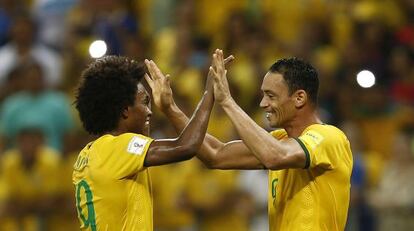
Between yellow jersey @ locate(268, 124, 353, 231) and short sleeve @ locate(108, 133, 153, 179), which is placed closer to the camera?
short sleeve @ locate(108, 133, 153, 179)

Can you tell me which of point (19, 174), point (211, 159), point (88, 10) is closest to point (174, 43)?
point (88, 10)

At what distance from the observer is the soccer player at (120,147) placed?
23.4 ft

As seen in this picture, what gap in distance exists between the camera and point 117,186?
23.4 ft

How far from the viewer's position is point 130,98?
7293 millimetres

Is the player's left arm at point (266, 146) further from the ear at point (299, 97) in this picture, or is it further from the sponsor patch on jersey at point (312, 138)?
the ear at point (299, 97)

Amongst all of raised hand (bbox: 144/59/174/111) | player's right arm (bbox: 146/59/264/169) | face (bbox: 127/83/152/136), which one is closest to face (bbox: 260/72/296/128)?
player's right arm (bbox: 146/59/264/169)

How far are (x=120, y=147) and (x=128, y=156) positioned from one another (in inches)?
3.3

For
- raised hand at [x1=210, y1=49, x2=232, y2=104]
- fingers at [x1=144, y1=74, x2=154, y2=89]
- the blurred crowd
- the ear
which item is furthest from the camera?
the blurred crowd

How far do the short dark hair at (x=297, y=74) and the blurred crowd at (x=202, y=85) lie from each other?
13.5 ft

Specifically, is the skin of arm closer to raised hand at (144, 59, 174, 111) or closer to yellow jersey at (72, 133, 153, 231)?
yellow jersey at (72, 133, 153, 231)

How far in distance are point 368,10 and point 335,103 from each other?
1.42 metres

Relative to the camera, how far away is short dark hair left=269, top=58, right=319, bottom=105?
7.40 m

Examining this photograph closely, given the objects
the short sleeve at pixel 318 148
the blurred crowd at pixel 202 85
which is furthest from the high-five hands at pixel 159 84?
the blurred crowd at pixel 202 85

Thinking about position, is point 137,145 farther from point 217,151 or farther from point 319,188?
point 319,188
